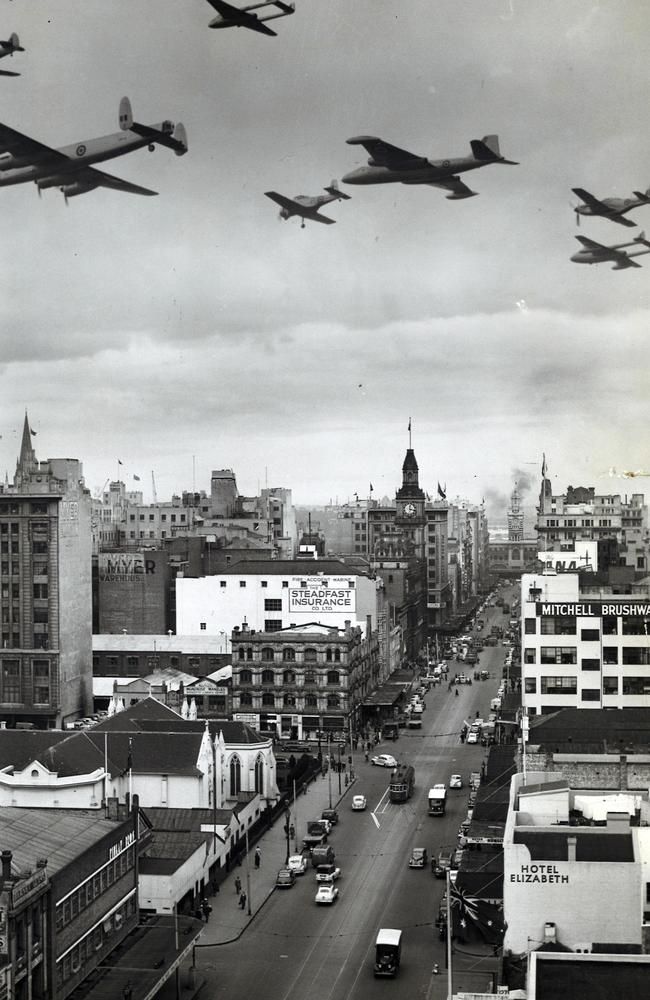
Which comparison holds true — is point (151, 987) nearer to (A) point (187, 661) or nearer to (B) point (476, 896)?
(B) point (476, 896)

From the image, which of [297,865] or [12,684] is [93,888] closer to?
[297,865]

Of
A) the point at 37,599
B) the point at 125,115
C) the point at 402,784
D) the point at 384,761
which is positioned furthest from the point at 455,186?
the point at 37,599

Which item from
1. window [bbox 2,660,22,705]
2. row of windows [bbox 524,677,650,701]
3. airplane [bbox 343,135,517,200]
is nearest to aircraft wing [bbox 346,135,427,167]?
airplane [bbox 343,135,517,200]

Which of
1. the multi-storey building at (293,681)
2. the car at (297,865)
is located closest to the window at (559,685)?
the multi-storey building at (293,681)

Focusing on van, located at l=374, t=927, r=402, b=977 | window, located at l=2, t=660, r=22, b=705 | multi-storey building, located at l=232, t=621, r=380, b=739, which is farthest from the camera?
window, located at l=2, t=660, r=22, b=705

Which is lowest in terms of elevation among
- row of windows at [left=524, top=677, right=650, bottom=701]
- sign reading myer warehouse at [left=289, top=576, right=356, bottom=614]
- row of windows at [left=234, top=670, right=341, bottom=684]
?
row of windows at [left=234, top=670, right=341, bottom=684]

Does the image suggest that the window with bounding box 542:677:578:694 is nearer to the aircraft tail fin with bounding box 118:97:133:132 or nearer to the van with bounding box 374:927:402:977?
the van with bounding box 374:927:402:977

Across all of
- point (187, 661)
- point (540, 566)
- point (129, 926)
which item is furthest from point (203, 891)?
point (187, 661)
